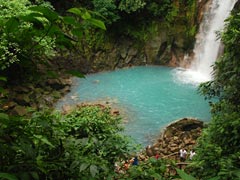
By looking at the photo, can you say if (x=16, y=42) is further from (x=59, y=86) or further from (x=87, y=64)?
(x=87, y=64)

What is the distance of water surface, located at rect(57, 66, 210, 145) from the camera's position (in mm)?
10156

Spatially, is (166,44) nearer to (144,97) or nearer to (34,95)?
(144,97)

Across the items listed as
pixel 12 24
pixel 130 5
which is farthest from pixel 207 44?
pixel 12 24

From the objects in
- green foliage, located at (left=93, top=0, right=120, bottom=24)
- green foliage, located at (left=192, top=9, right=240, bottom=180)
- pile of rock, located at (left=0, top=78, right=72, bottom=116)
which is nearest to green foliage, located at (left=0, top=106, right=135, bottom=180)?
green foliage, located at (left=192, top=9, right=240, bottom=180)

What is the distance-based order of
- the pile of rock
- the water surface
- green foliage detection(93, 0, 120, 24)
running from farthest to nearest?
green foliage detection(93, 0, 120, 24)
the water surface
the pile of rock

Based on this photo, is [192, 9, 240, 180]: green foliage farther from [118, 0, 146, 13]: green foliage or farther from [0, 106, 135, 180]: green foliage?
[118, 0, 146, 13]: green foliage

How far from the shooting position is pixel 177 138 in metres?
8.86

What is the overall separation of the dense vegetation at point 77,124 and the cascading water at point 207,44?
3715mm

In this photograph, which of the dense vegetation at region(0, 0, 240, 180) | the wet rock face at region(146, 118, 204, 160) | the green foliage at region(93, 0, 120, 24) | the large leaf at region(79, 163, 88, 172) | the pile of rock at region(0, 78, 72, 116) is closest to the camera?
the dense vegetation at region(0, 0, 240, 180)

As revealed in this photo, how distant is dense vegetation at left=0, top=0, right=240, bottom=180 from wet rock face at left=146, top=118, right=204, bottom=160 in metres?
2.09

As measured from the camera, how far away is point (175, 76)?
14.4m

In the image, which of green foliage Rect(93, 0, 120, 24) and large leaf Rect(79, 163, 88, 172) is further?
green foliage Rect(93, 0, 120, 24)

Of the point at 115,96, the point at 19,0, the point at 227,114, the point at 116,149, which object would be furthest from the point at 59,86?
the point at 116,149

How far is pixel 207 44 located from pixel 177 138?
26.6 ft
